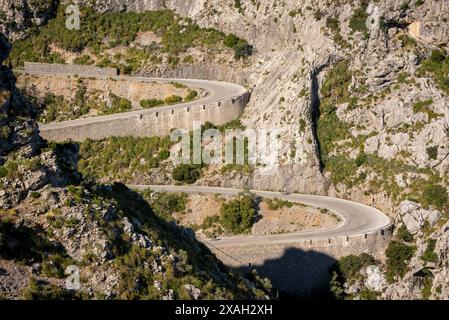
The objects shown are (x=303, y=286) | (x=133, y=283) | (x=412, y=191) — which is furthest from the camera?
(x=412, y=191)

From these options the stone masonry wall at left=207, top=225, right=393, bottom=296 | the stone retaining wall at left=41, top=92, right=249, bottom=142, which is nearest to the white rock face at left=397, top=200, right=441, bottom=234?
the stone masonry wall at left=207, top=225, right=393, bottom=296

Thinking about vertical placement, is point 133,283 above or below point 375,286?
above

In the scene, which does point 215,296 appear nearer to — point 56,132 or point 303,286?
point 303,286

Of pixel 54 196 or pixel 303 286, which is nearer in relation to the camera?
pixel 54 196

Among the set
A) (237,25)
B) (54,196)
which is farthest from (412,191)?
(54,196)

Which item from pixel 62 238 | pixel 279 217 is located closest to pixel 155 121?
pixel 279 217

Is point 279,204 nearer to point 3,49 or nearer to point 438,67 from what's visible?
point 438,67
